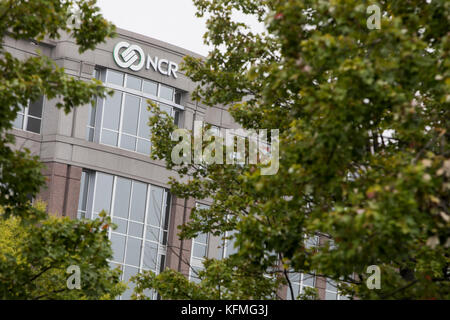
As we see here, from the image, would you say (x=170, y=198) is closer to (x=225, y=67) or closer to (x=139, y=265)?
(x=139, y=265)

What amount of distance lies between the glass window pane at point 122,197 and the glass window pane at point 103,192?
1.07ft

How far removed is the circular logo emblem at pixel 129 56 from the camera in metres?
34.8

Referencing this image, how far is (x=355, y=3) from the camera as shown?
1050 centimetres

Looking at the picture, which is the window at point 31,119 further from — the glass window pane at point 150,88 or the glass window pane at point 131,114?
the glass window pane at point 150,88

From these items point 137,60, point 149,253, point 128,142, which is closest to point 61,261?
point 149,253

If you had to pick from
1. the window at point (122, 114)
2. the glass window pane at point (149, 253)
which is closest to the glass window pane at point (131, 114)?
the window at point (122, 114)

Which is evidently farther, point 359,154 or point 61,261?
point 61,261

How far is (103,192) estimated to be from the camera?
34.4 m

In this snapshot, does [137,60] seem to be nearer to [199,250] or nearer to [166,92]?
[166,92]

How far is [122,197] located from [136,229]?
1.54 m

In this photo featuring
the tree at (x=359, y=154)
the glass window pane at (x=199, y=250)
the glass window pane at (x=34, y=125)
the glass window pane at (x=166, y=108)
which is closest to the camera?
the tree at (x=359, y=154)

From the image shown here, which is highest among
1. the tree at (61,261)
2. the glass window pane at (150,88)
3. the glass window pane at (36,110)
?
the glass window pane at (150,88)

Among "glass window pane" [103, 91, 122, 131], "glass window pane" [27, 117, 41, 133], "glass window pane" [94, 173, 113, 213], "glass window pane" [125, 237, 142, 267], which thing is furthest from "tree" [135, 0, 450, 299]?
"glass window pane" [27, 117, 41, 133]
